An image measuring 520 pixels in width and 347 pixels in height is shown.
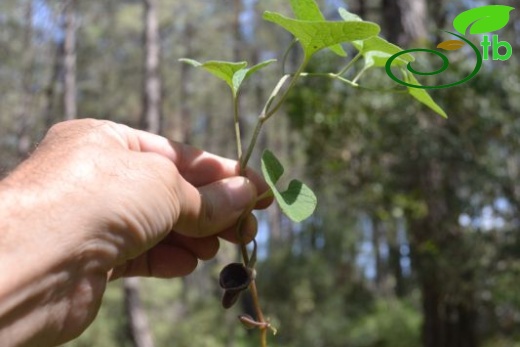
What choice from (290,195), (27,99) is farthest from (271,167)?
(27,99)

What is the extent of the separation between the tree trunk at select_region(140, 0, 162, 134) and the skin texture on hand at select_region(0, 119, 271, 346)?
645cm

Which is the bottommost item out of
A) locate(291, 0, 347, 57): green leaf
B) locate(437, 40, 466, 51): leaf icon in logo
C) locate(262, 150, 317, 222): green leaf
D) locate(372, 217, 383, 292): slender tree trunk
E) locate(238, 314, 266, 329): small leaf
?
locate(372, 217, 383, 292): slender tree trunk

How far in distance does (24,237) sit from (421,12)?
203 inches

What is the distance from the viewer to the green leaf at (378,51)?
0.81 m

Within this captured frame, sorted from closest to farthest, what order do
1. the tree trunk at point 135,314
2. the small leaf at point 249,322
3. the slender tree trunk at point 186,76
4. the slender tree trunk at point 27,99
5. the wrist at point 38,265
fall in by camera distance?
the wrist at point 38,265 < the small leaf at point 249,322 < the tree trunk at point 135,314 < the slender tree trunk at point 27,99 < the slender tree trunk at point 186,76

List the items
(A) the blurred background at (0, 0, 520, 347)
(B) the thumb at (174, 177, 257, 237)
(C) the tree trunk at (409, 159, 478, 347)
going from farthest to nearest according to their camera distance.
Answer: (C) the tree trunk at (409, 159, 478, 347) → (A) the blurred background at (0, 0, 520, 347) → (B) the thumb at (174, 177, 257, 237)

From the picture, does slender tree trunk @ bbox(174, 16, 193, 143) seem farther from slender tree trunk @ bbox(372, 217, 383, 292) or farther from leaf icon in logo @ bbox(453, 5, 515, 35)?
leaf icon in logo @ bbox(453, 5, 515, 35)

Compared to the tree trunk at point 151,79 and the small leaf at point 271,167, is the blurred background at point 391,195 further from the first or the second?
the small leaf at point 271,167

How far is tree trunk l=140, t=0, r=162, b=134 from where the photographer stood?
7670 mm

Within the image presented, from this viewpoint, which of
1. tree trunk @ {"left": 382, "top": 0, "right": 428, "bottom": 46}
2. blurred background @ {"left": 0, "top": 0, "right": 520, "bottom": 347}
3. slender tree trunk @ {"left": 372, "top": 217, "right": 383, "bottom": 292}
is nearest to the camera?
blurred background @ {"left": 0, "top": 0, "right": 520, "bottom": 347}

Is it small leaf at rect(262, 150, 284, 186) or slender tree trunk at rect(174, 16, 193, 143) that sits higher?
small leaf at rect(262, 150, 284, 186)

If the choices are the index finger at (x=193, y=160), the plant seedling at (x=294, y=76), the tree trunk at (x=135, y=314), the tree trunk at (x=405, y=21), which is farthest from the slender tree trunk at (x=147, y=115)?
the plant seedling at (x=294, y=76)

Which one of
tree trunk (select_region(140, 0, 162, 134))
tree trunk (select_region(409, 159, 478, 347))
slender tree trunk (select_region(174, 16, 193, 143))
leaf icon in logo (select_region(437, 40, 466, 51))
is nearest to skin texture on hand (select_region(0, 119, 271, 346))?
leaf icon in logo (select_region(437, 40, 466, 51))

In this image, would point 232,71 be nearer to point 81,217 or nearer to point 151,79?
point 81,217
